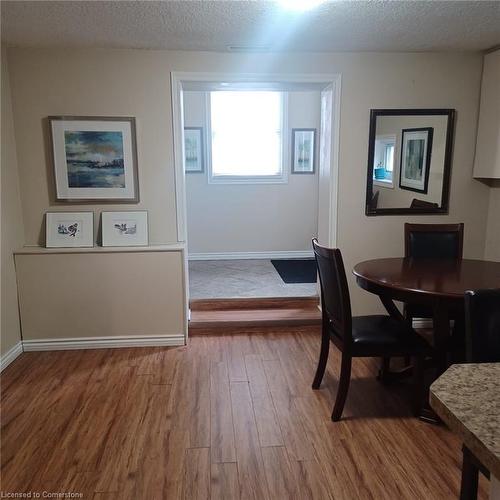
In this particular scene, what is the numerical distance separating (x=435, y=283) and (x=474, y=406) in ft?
5.09

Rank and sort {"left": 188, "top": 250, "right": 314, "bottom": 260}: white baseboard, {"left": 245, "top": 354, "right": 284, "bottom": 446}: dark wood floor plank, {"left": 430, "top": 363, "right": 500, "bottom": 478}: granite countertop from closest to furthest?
1. {"left": 430, "top": 363, "right": 500, "bottom": 478}: granite countertop
2. {"left": 245, "top": 354, "right": 284, "bottom": 446}: dark wood floor plank
3. {"left": 188, "top": 250, "right": 314, "bottom": 260}: white baseboard

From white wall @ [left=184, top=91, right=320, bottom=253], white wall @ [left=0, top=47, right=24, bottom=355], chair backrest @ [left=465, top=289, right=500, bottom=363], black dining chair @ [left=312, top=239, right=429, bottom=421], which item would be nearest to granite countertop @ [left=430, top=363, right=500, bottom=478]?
chair backrest @ [left=465, top=289, right=500, bottom=363]

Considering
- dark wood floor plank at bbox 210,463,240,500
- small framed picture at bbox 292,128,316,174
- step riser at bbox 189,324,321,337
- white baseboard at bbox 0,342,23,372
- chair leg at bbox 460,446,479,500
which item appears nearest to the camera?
chair leg at bbox 460,446,479,500

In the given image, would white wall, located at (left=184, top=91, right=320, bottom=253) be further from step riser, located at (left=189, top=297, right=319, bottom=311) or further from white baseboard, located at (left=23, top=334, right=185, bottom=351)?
white baseboard, located at (left=23, top=334, right=185, bottom=351)

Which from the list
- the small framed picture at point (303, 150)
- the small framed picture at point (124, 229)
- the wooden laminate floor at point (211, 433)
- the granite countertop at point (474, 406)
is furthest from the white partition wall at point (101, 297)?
the small framed picture at point (303, 150)

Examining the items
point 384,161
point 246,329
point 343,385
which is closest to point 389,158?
point 384,161

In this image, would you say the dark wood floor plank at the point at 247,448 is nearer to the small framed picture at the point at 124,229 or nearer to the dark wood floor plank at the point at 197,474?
the dark wood floor plank at the point at 197,474

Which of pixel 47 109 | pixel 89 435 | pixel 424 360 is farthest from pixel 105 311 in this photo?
pixel 424 360

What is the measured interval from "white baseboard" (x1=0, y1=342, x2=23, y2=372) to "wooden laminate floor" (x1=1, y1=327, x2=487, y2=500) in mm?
62

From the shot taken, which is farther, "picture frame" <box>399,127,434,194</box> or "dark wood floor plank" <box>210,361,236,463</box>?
"picture frame" <box>399,127,434,194</box>

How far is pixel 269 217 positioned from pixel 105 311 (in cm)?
289

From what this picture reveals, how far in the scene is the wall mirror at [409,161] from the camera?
349 cm

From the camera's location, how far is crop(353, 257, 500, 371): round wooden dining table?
2.23 metres

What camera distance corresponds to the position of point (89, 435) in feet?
7.59
